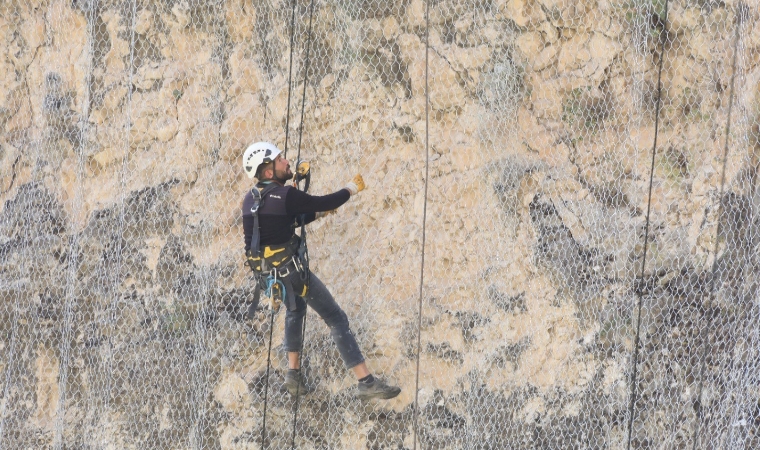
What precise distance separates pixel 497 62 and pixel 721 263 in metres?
1.62

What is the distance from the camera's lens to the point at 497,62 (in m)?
5.21

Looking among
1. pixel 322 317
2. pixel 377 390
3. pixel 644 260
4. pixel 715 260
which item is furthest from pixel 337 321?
pixel 715 260

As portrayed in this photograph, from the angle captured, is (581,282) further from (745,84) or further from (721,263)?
(745,84)

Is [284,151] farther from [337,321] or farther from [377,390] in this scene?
[377,390]

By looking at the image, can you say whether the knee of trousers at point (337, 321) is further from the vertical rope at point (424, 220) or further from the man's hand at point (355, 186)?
the man's hand at point (355, 186)

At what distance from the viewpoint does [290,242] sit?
4844mm

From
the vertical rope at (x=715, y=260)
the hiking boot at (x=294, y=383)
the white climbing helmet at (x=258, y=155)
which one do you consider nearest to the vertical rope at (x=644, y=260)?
the vertical rope at (x=715, y=260)

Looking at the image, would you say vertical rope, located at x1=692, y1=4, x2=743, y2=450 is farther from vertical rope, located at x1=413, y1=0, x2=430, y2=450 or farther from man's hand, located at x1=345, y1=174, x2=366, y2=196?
man's hand, located at x1=345, y1=174, x2=366, y2=196

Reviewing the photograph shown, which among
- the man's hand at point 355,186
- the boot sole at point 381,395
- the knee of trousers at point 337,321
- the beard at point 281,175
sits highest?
the beard at point 281,175

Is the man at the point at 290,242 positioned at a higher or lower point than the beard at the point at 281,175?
lower

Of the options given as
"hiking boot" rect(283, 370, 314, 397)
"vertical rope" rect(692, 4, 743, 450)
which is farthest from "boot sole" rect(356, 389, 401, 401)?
"vertical rope" rect(692, 4, 743, 450)

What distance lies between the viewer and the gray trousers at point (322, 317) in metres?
4.92

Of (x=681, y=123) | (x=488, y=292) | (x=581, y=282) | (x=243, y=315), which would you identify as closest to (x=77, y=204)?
(x=243, y=315)

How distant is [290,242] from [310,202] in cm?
29
